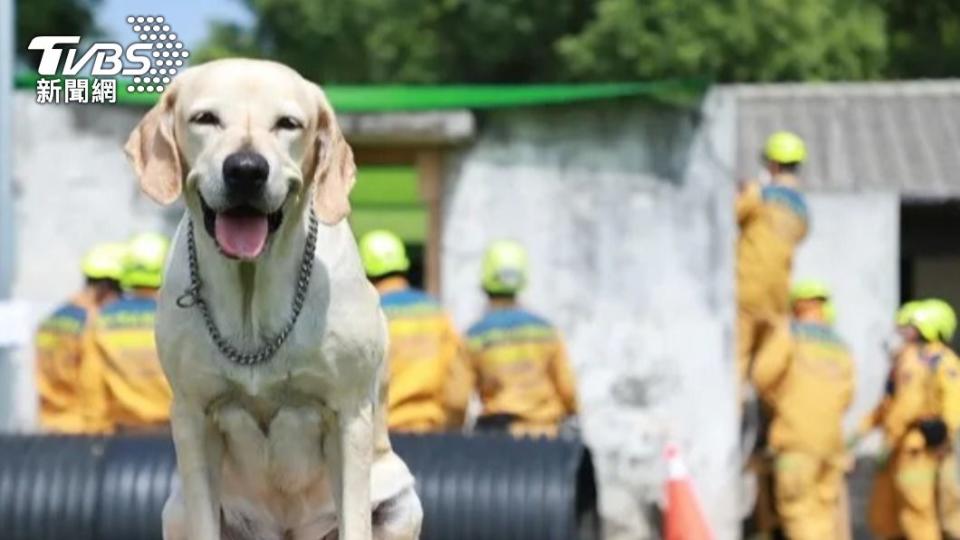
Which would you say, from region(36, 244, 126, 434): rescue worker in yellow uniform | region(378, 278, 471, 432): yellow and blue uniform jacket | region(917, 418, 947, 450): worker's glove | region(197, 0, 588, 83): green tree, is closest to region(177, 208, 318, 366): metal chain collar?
region(378, 278, 471, 432): yellow and blue uniform jacket

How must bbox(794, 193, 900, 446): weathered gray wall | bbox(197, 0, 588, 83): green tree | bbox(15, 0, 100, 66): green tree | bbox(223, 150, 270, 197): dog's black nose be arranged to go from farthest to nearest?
bbox(197, 0, 588, 83): green tree → bbox(15, 0, 100, 66): green tree → bbox(794, 193, 900, 446): weathered gray wall → bbox(223, 150, 270, 197): dog's black nose

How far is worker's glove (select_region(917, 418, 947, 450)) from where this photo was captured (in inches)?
511

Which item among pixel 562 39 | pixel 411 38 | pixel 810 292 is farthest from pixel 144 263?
pixel 411 38

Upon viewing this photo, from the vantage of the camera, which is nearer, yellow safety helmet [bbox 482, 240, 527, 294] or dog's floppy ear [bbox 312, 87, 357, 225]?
dog's floppy ear [bbox 312, 87, 357, 225]

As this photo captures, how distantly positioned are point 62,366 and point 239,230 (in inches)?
286

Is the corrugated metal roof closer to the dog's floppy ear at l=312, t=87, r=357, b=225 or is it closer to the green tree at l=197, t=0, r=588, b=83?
the green tree at l=197, t=0, r=588, b=83

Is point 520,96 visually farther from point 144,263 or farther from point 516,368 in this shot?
point 144,263

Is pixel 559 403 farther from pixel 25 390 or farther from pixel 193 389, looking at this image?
pixel 193 389

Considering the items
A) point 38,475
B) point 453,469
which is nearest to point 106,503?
point 38,475

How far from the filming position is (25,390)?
13602mm

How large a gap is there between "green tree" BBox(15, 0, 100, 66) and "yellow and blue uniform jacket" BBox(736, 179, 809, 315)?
1647 centimetres

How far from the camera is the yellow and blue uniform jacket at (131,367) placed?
11.2 meters

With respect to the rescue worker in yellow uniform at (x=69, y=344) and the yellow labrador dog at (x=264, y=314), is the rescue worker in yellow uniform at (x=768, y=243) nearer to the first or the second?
the rescue worker in yellow uniform at (x=69, y=344)

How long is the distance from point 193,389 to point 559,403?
6.96 metres
